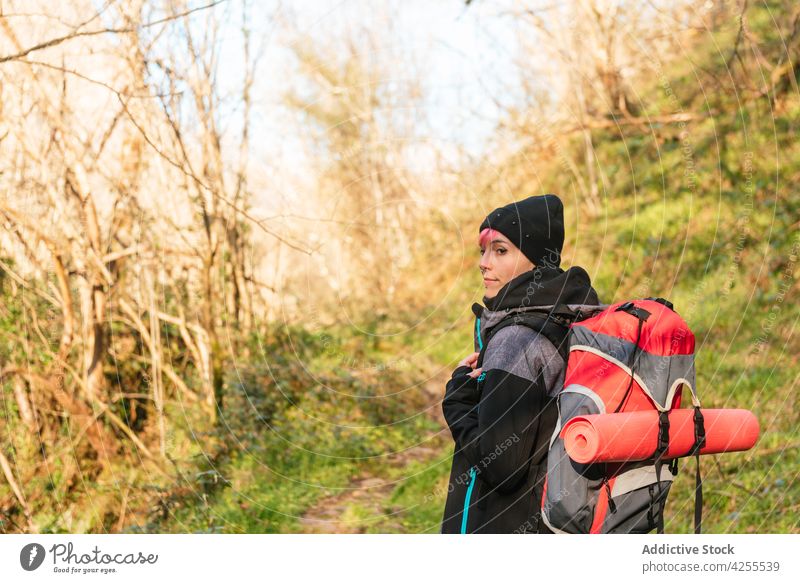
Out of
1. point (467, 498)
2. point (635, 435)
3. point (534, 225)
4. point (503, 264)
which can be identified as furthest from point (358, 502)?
point (635, 435)

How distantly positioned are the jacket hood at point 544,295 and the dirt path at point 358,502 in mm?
2821

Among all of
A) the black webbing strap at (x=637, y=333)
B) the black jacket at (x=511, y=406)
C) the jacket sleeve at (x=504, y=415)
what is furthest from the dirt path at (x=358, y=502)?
the black webbing strap at (x=637, y=333)

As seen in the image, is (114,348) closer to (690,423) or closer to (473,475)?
(473,475)

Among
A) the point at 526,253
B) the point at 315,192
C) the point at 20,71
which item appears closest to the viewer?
the point at 526,253

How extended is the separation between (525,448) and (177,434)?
3912mm

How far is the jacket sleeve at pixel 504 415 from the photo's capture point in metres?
2.08

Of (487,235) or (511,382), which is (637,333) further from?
(487,235)

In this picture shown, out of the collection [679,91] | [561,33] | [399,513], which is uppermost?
[561,33]

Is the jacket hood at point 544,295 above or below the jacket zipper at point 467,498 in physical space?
above

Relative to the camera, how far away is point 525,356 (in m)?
2.19

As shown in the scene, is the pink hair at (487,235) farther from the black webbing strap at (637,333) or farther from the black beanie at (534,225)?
the black webbing strap at (637,333)

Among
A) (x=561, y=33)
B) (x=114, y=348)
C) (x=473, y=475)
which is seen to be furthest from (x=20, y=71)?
(x=561, y=33)

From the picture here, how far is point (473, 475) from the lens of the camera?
2.29 m

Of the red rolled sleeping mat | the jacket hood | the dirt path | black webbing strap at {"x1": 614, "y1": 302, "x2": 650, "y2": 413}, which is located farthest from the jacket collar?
the dirt path
